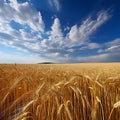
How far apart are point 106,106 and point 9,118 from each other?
3.05 ft

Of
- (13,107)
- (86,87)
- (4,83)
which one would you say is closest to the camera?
(13,107)

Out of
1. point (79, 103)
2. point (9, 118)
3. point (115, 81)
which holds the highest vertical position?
point (115, 81)

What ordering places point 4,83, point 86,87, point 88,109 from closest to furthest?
point 88,109 → point 86,87 → point 4,83

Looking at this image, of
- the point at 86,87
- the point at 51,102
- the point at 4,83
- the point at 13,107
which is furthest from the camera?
the point at 4,83

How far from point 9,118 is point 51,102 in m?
0.41

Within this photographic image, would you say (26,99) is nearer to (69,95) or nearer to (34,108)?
(34,108)

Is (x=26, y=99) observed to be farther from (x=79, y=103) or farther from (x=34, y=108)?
(x=79, y=103)

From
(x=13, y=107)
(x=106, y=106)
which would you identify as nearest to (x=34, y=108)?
(x=13, y=107)

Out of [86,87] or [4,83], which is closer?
[86,87]

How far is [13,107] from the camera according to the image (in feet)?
5.87

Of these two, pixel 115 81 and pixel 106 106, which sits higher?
pixel 115 81

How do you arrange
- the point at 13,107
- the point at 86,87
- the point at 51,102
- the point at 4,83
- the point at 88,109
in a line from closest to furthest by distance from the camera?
the point at 88,109 < the point at 51,102 < the point at 13,107 < the point at 86,87 < the point at 4,83

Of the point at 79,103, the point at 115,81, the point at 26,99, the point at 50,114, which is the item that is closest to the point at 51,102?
the point at 50,114

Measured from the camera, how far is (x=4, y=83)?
2594 millimetres
